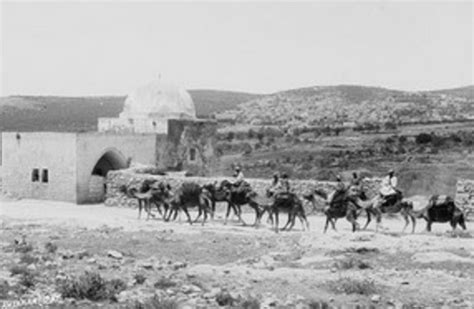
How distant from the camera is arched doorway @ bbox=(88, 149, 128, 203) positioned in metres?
29.8

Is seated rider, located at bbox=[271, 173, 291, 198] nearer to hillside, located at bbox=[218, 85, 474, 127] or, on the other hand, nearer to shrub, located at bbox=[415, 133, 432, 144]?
shrub, located at bbox=[415, 133, 432, 144]

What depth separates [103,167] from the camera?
32.5m

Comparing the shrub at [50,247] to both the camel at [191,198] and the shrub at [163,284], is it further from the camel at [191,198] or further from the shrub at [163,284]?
the camel at [191,198]

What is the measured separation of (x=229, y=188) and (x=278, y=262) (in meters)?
7.12

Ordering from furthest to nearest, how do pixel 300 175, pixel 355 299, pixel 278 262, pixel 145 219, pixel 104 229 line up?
pixel 300 175, pixel 145 219, pixel 104 229, pixel 278 262, pixel 355 299

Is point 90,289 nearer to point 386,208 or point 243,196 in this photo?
point 243,196

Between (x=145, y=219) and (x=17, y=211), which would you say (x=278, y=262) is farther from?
(x=17, y=211)

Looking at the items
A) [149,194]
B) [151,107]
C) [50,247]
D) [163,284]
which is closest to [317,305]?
[163,284]

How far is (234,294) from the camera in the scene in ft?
41.0

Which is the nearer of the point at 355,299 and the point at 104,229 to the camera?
the point at 355,299

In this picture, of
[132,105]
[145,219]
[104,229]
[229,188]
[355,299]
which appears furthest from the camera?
[132,105]

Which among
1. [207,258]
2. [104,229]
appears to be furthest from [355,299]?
[104,229]

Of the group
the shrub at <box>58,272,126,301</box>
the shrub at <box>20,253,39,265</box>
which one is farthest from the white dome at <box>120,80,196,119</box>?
the shrub at <box>58,272,126,301</box>

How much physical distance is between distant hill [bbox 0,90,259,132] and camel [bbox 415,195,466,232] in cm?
6474
